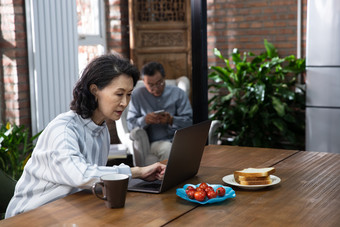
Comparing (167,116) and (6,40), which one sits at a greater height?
(6,40)

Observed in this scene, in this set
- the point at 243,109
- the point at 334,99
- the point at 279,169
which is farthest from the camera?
the point at 243,109

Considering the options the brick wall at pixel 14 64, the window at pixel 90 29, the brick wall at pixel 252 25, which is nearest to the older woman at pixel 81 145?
the brick wall at pixel 14 64

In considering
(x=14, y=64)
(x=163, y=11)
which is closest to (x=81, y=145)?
(x=14, y=64)

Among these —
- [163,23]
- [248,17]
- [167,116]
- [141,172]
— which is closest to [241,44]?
[248,17]

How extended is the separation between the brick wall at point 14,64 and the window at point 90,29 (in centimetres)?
115

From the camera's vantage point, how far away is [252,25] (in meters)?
5.91

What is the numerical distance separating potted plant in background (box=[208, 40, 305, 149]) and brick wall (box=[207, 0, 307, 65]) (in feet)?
0.68

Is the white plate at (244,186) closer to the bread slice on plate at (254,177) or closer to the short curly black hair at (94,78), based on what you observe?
the bread slice on plate at (254,177)

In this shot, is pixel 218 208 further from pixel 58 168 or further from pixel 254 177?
pixel 58 168

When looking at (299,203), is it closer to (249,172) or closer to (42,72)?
(249,172)

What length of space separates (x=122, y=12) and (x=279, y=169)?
142 inches

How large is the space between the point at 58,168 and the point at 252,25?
14.3ft

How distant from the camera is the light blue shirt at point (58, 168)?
1.93 metres

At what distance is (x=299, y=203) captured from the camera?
5.98 feet
